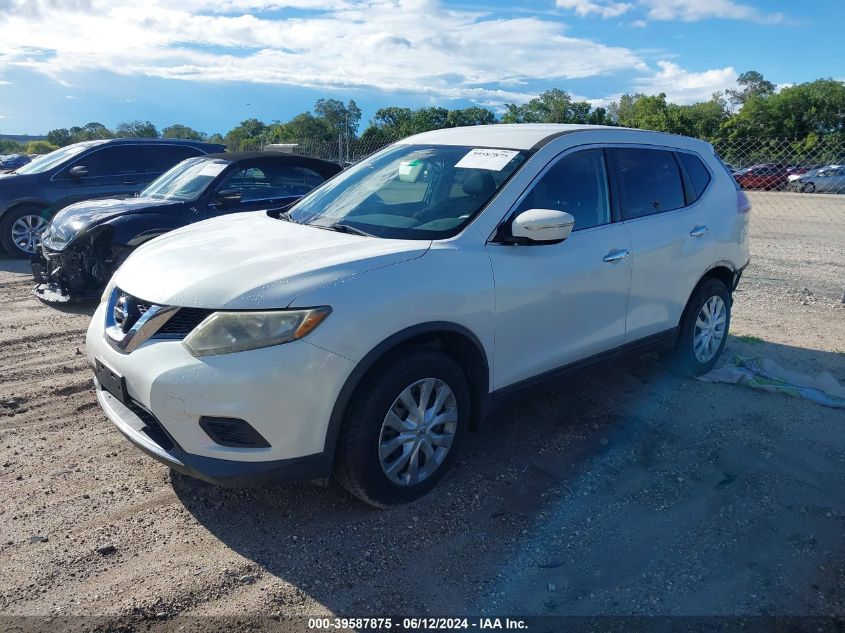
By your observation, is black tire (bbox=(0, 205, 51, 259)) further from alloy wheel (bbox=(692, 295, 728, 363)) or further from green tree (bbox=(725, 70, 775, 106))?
green tree (bbox=(725, 70, 775, 106))

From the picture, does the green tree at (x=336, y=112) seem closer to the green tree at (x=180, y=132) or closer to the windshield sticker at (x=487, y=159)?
the green tree at (x=180, y=132)

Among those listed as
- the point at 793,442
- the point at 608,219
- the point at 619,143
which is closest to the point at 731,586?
the point at 793,442

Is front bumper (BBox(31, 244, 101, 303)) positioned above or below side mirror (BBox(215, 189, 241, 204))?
below

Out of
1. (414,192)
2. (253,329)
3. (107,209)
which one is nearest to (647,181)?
(414,192)

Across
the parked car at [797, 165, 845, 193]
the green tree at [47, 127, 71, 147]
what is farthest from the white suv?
the green tree at [47, 127, 71, 147]

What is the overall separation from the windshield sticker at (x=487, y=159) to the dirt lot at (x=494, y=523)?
1.66 m

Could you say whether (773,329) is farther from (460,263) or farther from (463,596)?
(463,596)

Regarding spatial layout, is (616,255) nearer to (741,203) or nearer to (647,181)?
(647,181)

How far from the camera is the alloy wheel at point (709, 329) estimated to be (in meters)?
5.21

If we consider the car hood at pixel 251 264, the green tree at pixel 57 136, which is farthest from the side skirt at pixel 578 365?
the green tree at pixel 57 136

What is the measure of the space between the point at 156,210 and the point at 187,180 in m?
0.87

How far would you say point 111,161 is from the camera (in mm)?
10266

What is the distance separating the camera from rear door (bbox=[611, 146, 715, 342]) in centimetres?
442

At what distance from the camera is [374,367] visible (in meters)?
3.08
